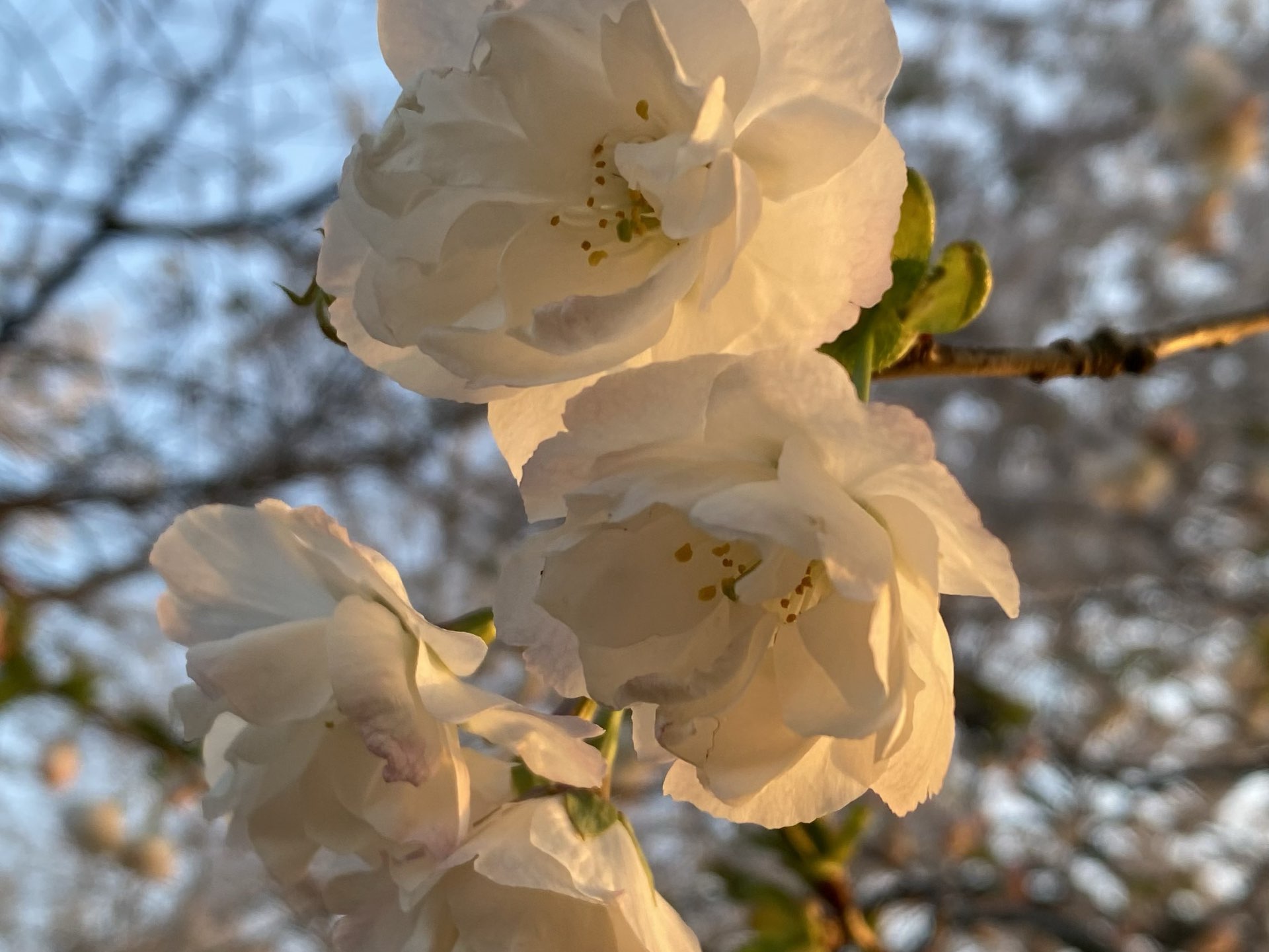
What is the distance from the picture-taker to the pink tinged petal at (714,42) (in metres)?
0.47

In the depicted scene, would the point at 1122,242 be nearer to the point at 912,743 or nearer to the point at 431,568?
the point at 431,568

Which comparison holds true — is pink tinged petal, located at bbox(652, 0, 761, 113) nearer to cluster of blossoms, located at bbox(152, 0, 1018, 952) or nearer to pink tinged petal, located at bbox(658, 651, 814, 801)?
cluster of blossoms, located at bbox(152, 0, 1018, 952)

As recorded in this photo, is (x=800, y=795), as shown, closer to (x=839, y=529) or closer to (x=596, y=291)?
(x=839, y=529)

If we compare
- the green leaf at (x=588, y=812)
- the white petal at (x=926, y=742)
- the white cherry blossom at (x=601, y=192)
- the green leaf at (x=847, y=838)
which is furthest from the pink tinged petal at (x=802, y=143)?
the green leaf at (x=847, y=838)

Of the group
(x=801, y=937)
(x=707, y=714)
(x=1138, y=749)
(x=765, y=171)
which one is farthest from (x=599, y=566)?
(x=1138, y=749)

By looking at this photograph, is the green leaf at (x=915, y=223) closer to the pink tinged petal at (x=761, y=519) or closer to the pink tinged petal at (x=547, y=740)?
the pink tinged petal at (x=761, y=519)

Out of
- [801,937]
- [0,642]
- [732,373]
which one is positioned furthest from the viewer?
[0,642]

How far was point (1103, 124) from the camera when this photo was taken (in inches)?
190

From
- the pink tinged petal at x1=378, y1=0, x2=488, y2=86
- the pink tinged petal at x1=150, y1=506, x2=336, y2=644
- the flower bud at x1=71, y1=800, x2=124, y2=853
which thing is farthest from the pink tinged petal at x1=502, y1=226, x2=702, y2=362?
the flower bud at x1=71, y1=800, x2=124, y2=853

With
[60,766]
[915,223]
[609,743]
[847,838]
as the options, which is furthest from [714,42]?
[60,766]

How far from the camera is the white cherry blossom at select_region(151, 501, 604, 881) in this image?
489 mm

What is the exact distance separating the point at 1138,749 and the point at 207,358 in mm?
4150

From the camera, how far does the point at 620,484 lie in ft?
1.48

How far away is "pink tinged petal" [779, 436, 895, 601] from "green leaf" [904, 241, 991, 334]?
6.2 inches
